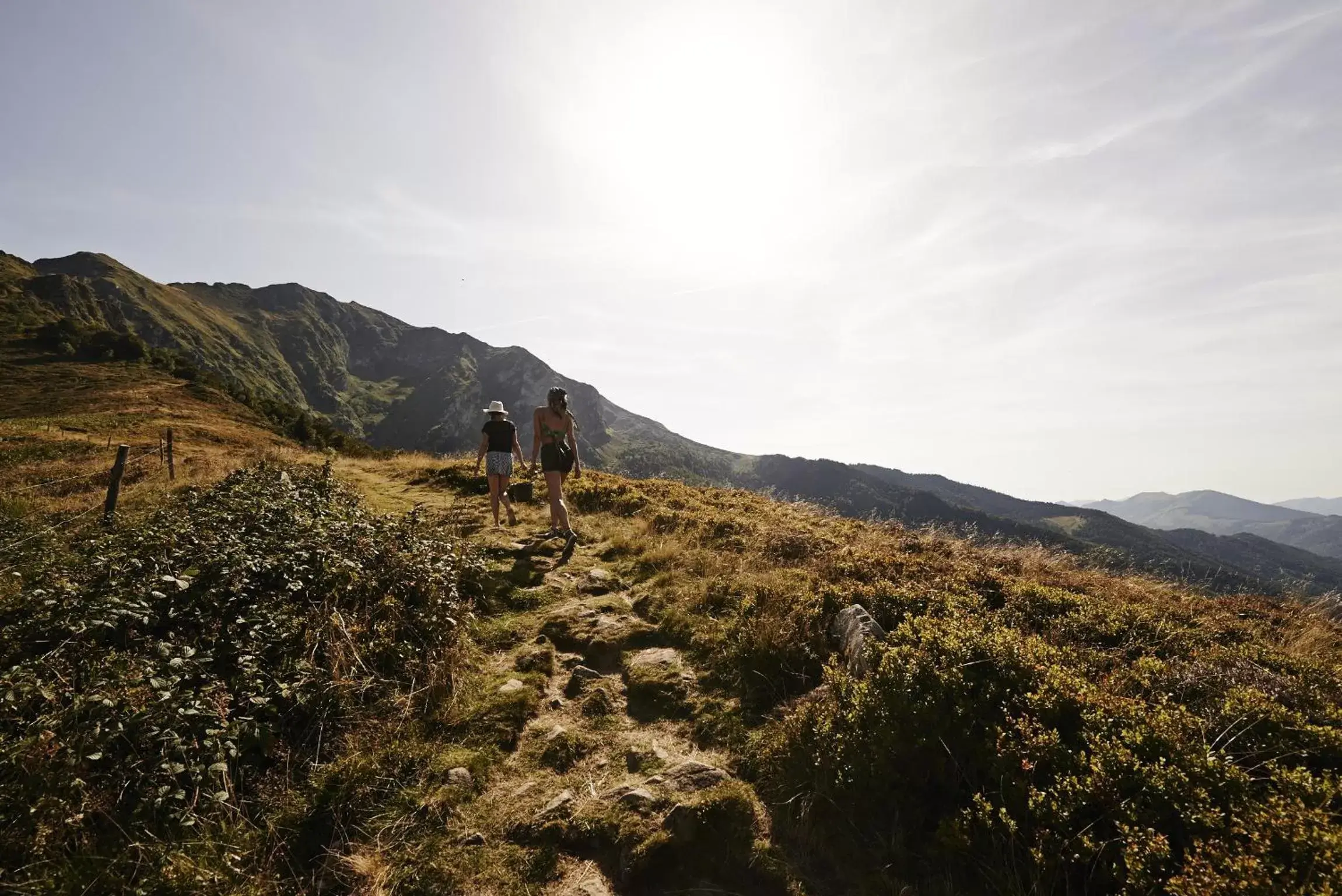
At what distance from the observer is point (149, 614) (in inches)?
174

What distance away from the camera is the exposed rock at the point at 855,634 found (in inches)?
210

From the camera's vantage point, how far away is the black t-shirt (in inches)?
450

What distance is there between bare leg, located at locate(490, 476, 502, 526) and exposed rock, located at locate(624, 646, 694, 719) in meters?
5.73

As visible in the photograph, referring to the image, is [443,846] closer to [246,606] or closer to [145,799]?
[145,799]

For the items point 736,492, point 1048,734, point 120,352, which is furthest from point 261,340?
point 1048,734

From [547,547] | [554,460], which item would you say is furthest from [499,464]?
[547,547]

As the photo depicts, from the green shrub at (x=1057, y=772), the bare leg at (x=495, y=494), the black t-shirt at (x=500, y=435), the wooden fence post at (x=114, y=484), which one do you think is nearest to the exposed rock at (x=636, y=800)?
the green shrub at (x=1057, y=772)

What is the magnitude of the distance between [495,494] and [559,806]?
26.2 feet

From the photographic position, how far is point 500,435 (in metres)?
11.5

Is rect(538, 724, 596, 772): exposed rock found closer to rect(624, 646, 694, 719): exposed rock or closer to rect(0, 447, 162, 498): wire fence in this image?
rect(624, 646, 694, 719): exposed rock

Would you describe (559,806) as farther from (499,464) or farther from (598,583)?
(499,464)

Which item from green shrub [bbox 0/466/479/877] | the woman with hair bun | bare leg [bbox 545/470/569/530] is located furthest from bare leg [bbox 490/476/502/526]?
green shrub [bbox 0/466/479/877]

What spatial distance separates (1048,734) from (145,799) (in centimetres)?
597

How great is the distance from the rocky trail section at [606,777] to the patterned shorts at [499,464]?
429cm
